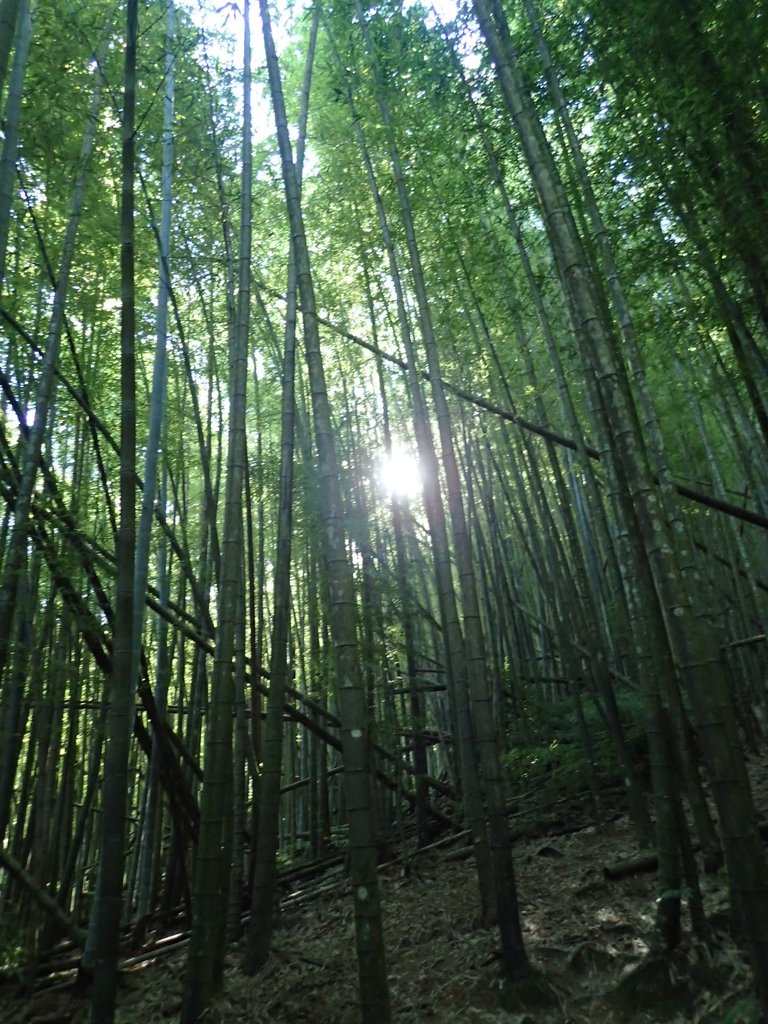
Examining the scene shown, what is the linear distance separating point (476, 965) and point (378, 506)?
4.16 metres

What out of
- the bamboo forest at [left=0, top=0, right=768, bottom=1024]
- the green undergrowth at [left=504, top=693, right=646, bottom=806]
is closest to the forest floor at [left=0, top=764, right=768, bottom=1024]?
the bamboo forest at [left=0, top=0, right=768, bottom=1024]

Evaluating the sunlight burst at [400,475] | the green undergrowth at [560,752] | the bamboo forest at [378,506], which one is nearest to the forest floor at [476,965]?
the bamboo forest at [378,506]

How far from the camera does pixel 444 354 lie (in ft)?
20.6

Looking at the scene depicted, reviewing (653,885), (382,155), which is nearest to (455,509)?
(653,885)

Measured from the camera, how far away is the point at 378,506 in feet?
21.3

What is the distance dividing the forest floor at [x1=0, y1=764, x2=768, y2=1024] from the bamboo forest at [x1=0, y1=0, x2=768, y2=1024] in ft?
0.06

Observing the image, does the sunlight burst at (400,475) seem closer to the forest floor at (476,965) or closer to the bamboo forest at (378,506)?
the bamboo forest at (378,506)

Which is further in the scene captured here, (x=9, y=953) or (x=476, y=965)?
(x=9, y=953)

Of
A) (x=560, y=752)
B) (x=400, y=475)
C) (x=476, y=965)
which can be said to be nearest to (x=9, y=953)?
(x=476, y=965)

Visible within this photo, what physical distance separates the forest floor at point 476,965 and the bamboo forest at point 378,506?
2cm

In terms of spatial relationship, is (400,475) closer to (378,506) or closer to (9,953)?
(378,506)

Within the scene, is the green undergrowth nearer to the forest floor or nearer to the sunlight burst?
the forest floor

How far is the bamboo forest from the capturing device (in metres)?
2.37

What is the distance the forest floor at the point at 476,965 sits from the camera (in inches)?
92.0
